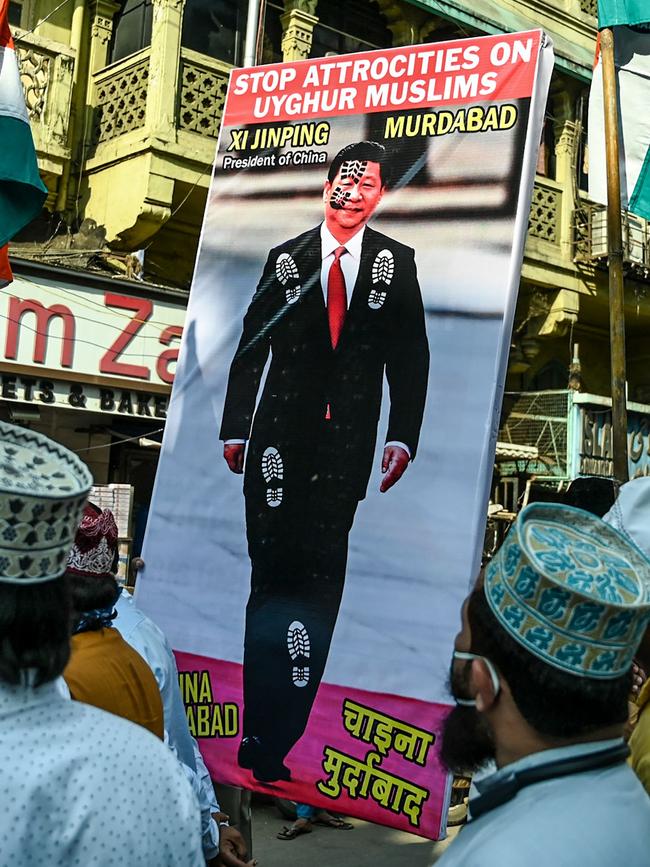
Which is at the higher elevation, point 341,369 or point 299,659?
point 341,369

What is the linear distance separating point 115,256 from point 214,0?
3.14 m

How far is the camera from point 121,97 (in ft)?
35.0

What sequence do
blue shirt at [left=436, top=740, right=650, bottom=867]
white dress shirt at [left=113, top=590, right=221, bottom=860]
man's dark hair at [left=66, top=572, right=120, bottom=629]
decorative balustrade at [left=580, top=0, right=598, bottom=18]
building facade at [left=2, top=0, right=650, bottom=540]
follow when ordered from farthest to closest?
1. decorative balustrade at [left=580, top=0, right=598, bottom=18]
2. building facade at [left=2, top=0, right=650, bottom=540]
3. white dress shirt at [left=113, top=590, right=221, bottom=860]
4. man's dark hair at [left=66, top=572, right=120, bottom=629]
5. blue shirt at [left=436, top=740, right=650, bottom=867]

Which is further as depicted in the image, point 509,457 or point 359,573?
point 509,457

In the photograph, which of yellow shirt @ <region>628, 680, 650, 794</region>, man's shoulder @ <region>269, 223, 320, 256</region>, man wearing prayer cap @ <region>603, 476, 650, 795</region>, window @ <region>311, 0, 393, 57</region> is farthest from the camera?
window @ <region>311, 0, 393, 57</region>

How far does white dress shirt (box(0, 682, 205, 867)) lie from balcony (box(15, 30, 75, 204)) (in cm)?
964

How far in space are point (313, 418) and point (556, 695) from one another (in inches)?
84.7

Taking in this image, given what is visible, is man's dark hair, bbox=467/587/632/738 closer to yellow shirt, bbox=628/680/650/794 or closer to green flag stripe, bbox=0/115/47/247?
yellow shirt, bbox=628/680/650/794

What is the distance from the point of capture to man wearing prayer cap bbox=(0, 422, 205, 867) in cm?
138

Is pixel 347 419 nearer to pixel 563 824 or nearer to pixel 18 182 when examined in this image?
pixel 563 824

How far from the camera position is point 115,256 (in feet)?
34.4

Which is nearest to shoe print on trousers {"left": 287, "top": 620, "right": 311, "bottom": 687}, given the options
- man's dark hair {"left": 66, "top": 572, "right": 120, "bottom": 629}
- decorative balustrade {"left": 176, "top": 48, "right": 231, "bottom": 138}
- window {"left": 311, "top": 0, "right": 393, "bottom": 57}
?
man's dark hair {"left": 66, "top": 572, "right": 120, "bottom": 629}

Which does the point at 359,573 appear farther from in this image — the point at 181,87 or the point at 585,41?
the point at 585,41

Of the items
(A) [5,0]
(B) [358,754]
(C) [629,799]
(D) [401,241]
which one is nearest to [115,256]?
(A) [5,0]
